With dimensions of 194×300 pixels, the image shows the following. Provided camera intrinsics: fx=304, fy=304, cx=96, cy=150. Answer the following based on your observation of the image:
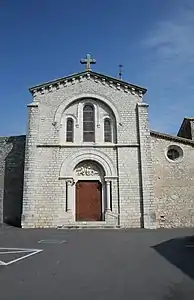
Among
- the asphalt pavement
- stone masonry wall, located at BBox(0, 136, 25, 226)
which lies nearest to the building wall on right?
stone masonry wall, located at BBox(0, 136, 25, 226)

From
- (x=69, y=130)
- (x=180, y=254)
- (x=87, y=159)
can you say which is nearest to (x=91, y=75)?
(x=69, y=130)

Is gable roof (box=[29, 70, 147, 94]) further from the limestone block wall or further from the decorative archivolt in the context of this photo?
the decorative archivolt

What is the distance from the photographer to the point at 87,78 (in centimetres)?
2052

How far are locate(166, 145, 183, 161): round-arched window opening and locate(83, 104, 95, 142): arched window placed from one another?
5185 mm

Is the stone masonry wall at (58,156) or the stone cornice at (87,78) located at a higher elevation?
the stone cornice at (87,78)

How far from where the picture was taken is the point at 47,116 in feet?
64.3

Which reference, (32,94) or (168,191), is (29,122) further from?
(168,191)

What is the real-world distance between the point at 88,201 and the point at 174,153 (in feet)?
21.7

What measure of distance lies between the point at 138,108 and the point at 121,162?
380 cm

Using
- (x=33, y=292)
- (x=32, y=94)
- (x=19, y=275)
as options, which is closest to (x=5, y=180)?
(x=32, y=94)

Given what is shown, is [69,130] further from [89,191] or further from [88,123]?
[89,191]

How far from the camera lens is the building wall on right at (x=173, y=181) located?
18.8m

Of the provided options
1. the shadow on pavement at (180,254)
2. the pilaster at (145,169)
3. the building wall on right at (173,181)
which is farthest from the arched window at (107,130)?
→ the shadow on pavement at (180,254)

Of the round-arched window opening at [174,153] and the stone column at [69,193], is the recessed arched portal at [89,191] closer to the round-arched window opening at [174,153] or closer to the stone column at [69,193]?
the stone column at [69,193]
